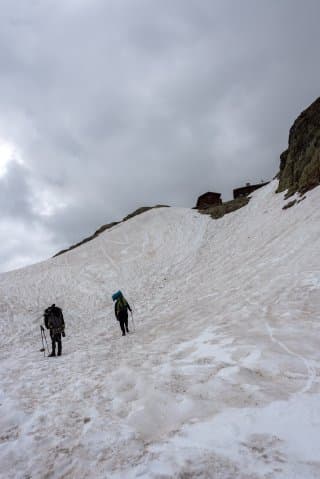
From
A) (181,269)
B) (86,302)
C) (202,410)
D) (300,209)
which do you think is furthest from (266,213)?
(202,410)

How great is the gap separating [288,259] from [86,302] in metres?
13.8

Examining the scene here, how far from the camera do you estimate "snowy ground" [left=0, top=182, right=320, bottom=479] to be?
295cm

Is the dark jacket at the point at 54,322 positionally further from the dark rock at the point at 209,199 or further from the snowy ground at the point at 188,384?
the dark rock at the point at 209,199

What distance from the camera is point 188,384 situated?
483cm

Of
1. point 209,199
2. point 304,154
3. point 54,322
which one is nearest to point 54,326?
point 54,322

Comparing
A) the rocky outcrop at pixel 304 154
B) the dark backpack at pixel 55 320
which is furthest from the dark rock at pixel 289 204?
the dark backpack at pixel 55 320

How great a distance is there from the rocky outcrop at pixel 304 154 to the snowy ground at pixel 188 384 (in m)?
6.18

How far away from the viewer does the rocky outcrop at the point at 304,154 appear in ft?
70.2

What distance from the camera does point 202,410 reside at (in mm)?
3893

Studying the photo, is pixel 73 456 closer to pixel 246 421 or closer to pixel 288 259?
pixel 246 421

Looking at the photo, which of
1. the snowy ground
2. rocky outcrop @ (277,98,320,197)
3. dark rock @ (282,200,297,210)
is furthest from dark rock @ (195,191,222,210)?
the snowy ground

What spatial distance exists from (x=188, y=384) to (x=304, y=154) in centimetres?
2602

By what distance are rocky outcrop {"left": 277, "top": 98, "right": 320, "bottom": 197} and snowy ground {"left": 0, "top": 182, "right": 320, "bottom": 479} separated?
618 cm

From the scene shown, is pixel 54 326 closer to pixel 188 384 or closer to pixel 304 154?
pixel 188 384
